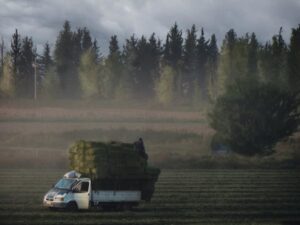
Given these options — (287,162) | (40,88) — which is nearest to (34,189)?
(287,162)

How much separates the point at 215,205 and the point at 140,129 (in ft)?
142

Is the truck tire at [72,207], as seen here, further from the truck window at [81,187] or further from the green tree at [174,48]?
the green tree at [174,48]

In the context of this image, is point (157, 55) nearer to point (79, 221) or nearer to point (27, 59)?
point (27, 59)

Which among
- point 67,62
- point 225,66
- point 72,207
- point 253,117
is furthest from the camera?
point 67,62

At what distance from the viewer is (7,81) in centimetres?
8231

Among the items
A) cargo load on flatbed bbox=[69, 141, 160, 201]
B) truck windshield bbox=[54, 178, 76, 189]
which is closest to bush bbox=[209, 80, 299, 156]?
cargo load on flatbed bbox=[69, 141, 160, 201]

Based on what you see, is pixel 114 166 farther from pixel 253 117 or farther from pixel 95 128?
pixel 95 128

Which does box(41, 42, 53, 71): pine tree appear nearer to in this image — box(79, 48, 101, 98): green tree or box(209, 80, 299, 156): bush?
box(79, 48, 101, 98): green tree

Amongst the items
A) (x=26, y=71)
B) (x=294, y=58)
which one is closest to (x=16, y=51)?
(x=26, y=71)

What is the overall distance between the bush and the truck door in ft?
115

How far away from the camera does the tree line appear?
82.2 metres

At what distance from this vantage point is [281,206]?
28484 mm

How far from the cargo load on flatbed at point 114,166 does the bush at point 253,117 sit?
3255 centimetres

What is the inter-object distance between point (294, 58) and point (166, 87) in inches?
680
